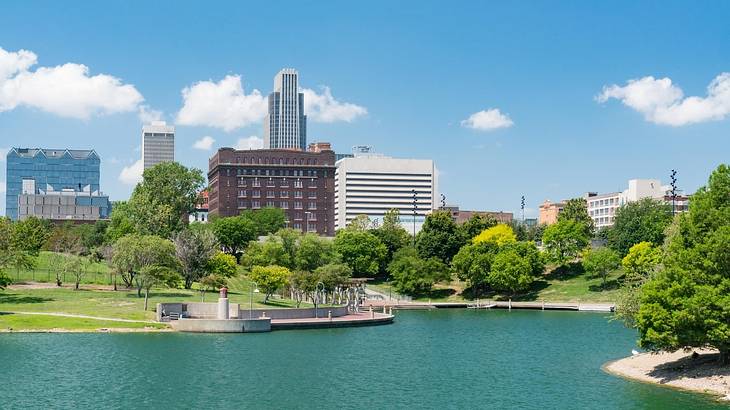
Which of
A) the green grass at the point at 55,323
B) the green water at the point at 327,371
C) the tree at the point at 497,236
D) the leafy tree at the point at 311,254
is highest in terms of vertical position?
the tree at the point at 497,236

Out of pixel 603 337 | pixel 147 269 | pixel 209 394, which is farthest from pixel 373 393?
pixel 147 269

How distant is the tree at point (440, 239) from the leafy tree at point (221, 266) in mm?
42125

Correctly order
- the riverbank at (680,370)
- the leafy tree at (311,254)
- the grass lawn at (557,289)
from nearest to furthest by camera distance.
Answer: the riverbank at (680,370)
the grass lawn at (557,289)
the leafy tree at (311,254)

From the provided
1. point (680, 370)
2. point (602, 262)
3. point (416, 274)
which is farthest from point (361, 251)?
point (680, 370)

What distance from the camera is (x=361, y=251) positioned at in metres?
155

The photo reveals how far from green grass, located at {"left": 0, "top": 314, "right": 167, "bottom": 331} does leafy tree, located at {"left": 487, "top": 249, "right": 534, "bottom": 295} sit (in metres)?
66.2

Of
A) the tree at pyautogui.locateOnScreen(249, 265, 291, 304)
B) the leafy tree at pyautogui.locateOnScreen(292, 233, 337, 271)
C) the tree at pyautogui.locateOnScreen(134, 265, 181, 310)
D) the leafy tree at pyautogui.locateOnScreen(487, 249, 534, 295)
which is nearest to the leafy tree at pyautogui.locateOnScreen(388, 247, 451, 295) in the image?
the leafy tree at pyautogui.locateOnScreen(487, 249, 534, 295)

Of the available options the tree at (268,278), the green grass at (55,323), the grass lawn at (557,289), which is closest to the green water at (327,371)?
the green grass at (55,323)

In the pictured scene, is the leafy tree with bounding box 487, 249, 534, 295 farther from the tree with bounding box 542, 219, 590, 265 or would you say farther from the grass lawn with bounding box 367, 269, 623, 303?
the tree with bounding box 542, 219, 590, 265

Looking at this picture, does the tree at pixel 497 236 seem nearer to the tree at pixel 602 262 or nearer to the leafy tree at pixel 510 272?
the leafy tree at pixel 510 272

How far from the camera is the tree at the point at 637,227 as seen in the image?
144 meters

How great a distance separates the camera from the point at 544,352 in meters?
74.8

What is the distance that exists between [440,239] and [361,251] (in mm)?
14998

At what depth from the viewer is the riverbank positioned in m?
52.7
